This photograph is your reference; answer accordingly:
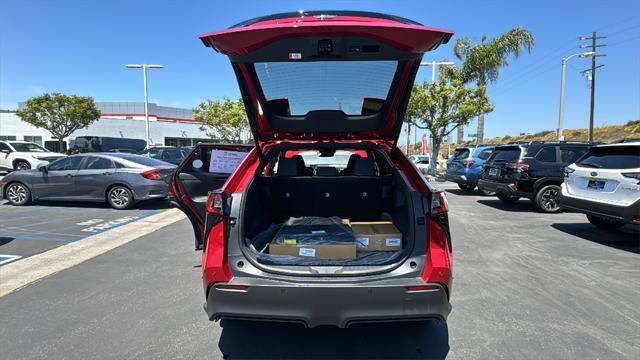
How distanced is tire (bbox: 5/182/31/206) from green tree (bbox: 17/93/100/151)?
2796 cm

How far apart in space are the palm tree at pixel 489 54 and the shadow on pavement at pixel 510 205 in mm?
14052

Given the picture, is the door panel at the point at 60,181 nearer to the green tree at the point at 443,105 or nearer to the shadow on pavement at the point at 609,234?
the shadow on pavement at the point at 609,234

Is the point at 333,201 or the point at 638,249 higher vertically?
the point at 333,201

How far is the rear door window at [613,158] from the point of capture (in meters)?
6.04

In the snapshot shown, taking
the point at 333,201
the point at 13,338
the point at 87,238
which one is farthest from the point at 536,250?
the point at 87,238

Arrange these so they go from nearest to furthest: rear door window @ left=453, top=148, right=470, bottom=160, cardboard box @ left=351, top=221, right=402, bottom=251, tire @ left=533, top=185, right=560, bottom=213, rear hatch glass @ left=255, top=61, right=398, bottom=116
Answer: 1. rear hatch glass @ left=255, top=61, right=398, bottom=116
2. cardboard box @ left=351, top=221, right=402, bottom=251
3. tire @ left=533, top=185, right=560, bottom=213
4. rear door window @ left=453, top=148, right=470, bottom=160

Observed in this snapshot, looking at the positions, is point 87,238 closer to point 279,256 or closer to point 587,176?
point 279,256

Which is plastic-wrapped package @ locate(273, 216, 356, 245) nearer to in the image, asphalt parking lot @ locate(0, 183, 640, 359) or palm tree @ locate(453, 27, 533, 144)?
asphalt parking lot @ locate(0, 183, 640, 359)

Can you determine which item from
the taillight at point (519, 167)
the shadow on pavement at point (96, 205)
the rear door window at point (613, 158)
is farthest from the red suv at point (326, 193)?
the shadow on pavement at point (96, 205)

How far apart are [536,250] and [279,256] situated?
466 centimetres

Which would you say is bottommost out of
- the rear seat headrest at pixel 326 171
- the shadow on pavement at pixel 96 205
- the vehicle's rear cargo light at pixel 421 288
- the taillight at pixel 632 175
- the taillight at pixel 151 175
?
the shadow on pavement at pixel 96 205

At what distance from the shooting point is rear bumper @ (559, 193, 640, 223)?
5.64 m

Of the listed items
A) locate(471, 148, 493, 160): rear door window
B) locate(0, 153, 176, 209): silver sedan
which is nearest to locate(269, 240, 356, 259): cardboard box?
locate(0, 153, 176, 209): silver sedan

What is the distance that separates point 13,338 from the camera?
10.3ft
